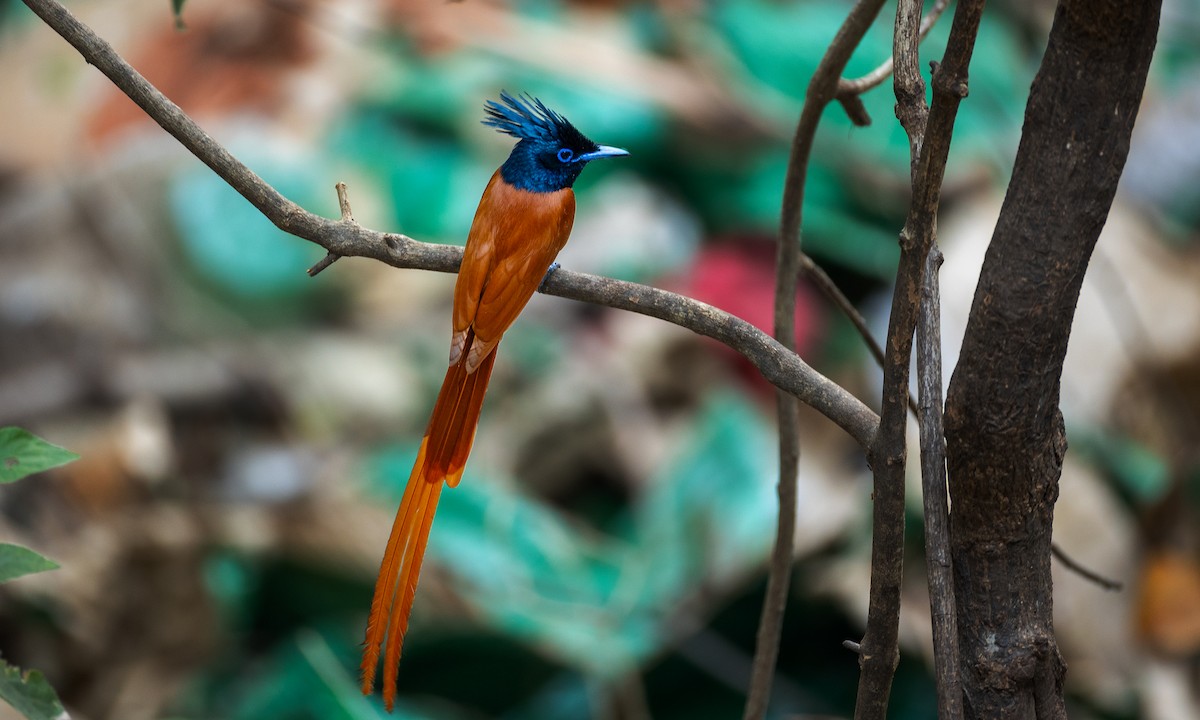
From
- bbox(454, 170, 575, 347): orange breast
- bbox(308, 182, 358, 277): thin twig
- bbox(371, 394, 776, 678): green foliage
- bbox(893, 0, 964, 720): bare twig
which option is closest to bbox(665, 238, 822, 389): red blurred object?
bbox(371, 394, 776, 678): green foliage

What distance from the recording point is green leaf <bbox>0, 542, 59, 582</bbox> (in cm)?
82

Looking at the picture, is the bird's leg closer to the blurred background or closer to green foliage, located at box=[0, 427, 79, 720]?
green foliage, located at box=[0, 427, 79, 720]

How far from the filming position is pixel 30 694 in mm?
860

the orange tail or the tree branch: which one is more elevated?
the tree branch

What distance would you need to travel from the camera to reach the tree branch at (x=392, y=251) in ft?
2.77

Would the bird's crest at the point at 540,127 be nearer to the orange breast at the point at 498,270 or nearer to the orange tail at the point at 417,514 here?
the orange breast at the point at 498,270

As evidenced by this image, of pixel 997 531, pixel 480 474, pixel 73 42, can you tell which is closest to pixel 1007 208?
pixel 997 531

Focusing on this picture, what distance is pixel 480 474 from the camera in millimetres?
2373

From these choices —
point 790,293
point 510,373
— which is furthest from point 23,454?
point 510,373

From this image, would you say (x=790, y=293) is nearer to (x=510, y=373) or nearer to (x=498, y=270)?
(x=498, y=270)

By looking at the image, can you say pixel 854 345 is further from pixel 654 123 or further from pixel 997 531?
pixel 997 531

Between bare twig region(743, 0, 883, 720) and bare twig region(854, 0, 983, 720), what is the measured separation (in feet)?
0.81

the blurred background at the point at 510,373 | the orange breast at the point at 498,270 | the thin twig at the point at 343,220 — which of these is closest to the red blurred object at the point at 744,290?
the blurred background at the point at 510,373

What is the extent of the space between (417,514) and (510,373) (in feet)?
6.10
